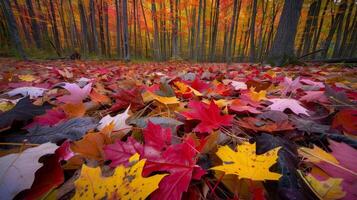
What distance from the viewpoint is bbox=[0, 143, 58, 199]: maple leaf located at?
1.30ft

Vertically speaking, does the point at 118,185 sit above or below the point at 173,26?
below

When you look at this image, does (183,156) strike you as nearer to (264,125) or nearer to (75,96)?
(264,125)

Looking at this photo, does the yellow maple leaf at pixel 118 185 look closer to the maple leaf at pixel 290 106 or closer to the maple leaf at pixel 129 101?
the maple leaf at pixel 129 101

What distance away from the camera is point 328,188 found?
0.40m

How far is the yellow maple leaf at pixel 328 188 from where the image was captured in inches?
15.1

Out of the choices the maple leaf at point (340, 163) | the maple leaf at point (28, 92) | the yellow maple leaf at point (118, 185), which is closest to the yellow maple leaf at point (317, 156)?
the maple leaf at point (340, 163)

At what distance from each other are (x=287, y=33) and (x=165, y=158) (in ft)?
14.9

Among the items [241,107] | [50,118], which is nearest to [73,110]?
[50,118]

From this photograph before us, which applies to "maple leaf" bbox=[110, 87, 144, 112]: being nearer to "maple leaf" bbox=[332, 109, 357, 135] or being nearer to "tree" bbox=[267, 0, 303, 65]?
"maple leaf" bbox=[332, 109, 357, 135]

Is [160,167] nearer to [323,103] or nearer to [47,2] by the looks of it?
[323,103]

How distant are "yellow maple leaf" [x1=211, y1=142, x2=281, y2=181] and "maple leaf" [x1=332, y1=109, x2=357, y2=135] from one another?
1.36ft

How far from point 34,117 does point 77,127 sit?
264 millimetres

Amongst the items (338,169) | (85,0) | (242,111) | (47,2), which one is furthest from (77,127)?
(85,0)

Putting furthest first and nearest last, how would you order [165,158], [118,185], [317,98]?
1. [317,98]
2. [165,158]
3. [118,185]
